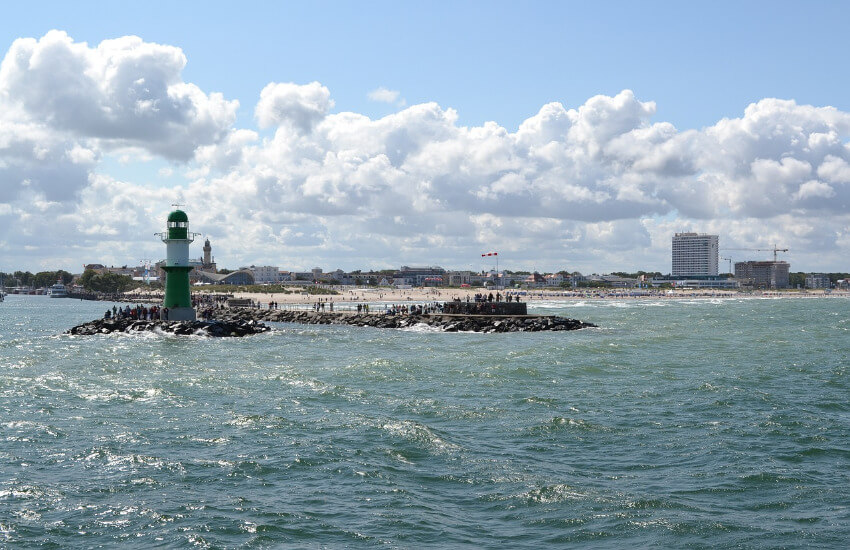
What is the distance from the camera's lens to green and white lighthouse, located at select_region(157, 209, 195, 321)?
5569cm

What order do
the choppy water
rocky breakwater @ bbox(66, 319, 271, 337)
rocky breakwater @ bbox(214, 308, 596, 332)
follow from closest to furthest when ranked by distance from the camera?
1. the choppy water
2. rocky breakwater @ bbox(66, 319, 271, 337)
3. rocky breakwater @ bbox(214, 308, 596, 332)

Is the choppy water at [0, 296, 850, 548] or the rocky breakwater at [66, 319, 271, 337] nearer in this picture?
the choppy water at [0, 296, 850, 548]

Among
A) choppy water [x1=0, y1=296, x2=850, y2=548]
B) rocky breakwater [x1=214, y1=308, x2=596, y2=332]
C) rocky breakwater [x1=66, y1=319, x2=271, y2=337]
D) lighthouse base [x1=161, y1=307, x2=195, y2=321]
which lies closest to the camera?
choppy water [x1=0, y1=296, x2=850, y2=548]

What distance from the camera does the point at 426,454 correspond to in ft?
61.3

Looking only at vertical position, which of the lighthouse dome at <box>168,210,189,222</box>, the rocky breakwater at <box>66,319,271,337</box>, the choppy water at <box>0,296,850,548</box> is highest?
the lighthouse dome at <box>168,210,189,222</box>

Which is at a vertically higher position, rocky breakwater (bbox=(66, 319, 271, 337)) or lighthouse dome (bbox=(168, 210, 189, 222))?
lighthouse dome (bbox=(168, 210, 189, 222))

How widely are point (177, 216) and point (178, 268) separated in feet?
12.2

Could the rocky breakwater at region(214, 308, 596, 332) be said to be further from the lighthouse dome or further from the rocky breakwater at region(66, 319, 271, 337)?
the lighthouse dome

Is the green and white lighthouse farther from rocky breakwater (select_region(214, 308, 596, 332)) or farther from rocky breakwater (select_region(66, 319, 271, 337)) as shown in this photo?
rocky breakwater (select_region(214, 308, 596, 332))

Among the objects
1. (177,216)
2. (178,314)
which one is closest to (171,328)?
(178,314)

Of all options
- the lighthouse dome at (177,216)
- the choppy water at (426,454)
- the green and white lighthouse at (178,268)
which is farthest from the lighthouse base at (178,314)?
the choppy water at (426,454)

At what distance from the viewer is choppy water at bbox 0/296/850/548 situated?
13.8 metres

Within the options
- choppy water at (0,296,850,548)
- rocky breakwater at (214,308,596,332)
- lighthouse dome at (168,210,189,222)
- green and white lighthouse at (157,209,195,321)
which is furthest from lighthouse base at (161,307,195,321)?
choppy water at (0,296,850,548)

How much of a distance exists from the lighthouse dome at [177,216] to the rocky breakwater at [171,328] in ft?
23.9
